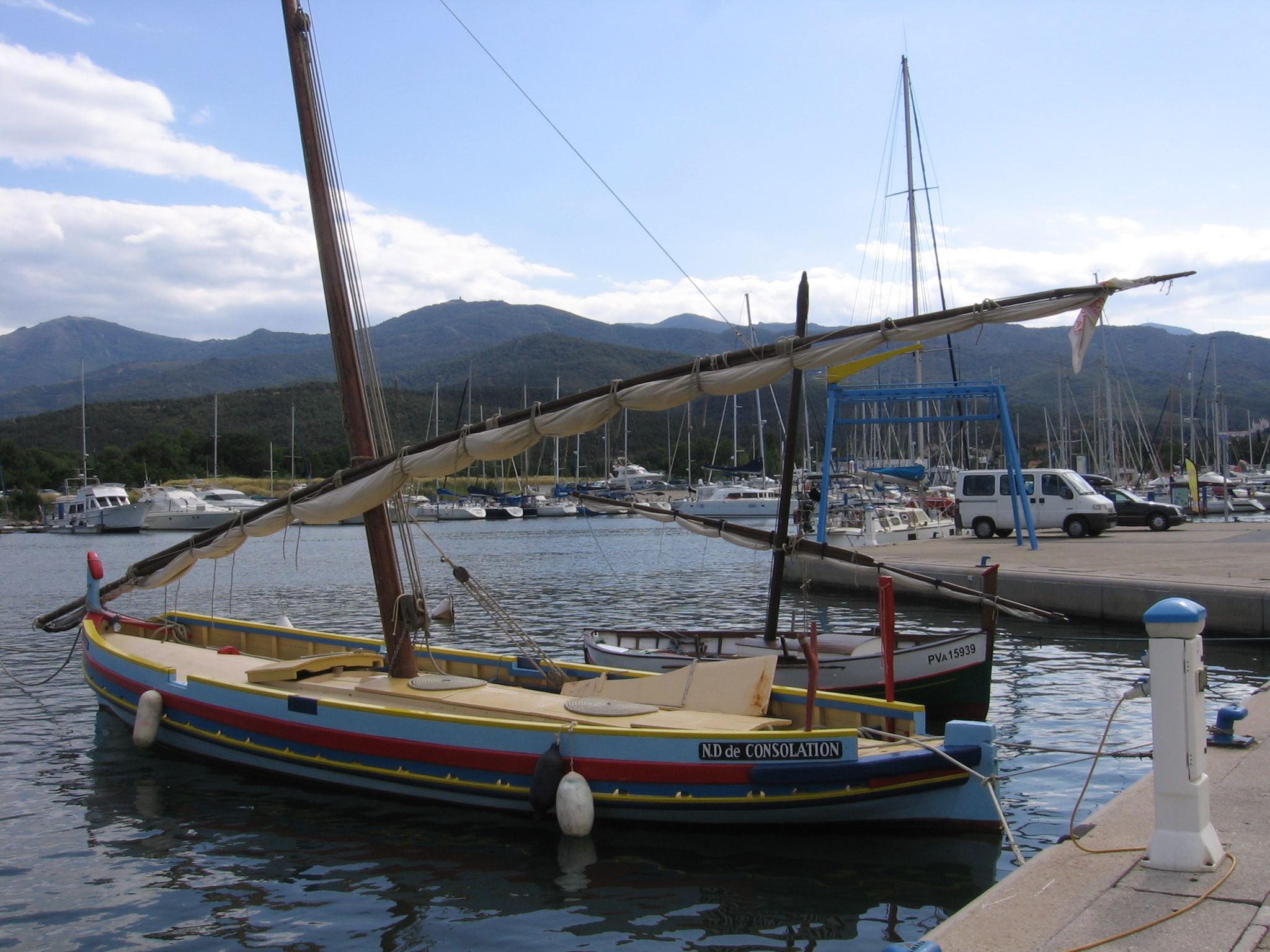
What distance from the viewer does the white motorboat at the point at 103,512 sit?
269 feet

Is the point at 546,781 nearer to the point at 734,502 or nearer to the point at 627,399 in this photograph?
the point at 627,399

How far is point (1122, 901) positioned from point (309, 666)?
9.63m

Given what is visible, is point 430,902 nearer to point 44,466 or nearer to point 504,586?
point 504,586

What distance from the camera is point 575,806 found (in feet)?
28.7

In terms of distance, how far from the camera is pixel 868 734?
30.1 ft

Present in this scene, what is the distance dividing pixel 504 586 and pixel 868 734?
2562cm

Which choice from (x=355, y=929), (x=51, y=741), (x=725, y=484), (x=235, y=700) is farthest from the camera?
(x=725, y=484)

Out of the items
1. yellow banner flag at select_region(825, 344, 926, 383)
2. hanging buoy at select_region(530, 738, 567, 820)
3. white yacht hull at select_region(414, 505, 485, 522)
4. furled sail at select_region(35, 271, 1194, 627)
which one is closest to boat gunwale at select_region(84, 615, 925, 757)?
hanging buoy at select_region(530, 738, 567, 820)

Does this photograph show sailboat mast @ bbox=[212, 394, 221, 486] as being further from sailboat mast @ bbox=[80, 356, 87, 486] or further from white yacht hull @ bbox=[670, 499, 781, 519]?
white yacht hull @ bbox=[670, 499, 781, 519]

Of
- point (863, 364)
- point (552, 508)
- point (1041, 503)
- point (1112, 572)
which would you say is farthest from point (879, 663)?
point (552, 508)

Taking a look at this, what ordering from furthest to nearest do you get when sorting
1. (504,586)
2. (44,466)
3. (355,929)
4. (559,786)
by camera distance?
(44,466) < (504,586) < (559,786) < (355,929)

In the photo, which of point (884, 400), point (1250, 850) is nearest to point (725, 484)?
point (884, 400)

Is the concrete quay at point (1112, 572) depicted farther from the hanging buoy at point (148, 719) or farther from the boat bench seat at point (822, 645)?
the hanging buoy at point (148, 719)

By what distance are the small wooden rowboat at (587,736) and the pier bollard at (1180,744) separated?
2668 millimetres
